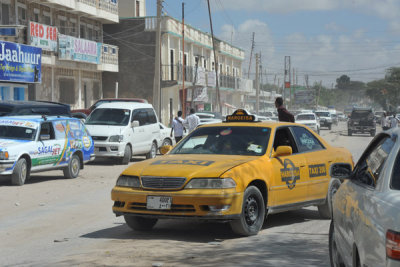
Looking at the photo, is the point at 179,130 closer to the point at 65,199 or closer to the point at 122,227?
the point at 65,199

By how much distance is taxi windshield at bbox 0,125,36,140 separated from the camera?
1662 cm

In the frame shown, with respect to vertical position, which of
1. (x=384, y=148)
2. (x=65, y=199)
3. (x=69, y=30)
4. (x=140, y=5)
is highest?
(x=140, y=5)

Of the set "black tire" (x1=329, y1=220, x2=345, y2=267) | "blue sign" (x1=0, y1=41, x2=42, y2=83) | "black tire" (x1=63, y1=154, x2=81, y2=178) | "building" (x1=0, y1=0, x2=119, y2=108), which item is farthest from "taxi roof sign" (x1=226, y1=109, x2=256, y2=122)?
"blue sign" (x1=0, y1=41, x2=42, y2=83)

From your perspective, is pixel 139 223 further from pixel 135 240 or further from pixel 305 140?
pixel 305 140

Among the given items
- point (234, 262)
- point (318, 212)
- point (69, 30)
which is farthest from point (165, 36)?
point (234, 262)

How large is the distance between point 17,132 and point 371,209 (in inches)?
530

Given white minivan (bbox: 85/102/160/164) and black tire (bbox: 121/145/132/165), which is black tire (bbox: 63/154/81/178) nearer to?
white minivan (bbox: 85/102/160/164)

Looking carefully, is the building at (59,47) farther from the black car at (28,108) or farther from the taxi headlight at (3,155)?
the taxi headlight at (3,155)

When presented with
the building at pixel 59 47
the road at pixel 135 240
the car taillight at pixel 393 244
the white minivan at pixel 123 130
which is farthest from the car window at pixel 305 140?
the building at pixel 59 47

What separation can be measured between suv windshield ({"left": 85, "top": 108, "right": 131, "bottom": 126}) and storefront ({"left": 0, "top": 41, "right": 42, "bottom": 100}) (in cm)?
807

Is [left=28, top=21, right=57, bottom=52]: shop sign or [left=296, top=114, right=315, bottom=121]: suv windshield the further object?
[left=296, top=114, right=315, bottom=121]: suv windshield

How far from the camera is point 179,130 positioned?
25.2 m

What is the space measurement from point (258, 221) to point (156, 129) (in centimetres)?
1650

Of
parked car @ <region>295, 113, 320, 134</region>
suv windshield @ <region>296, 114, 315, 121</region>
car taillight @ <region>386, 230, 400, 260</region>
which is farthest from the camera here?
suv windshield @ <region>296, 114, 315, 121</region>
